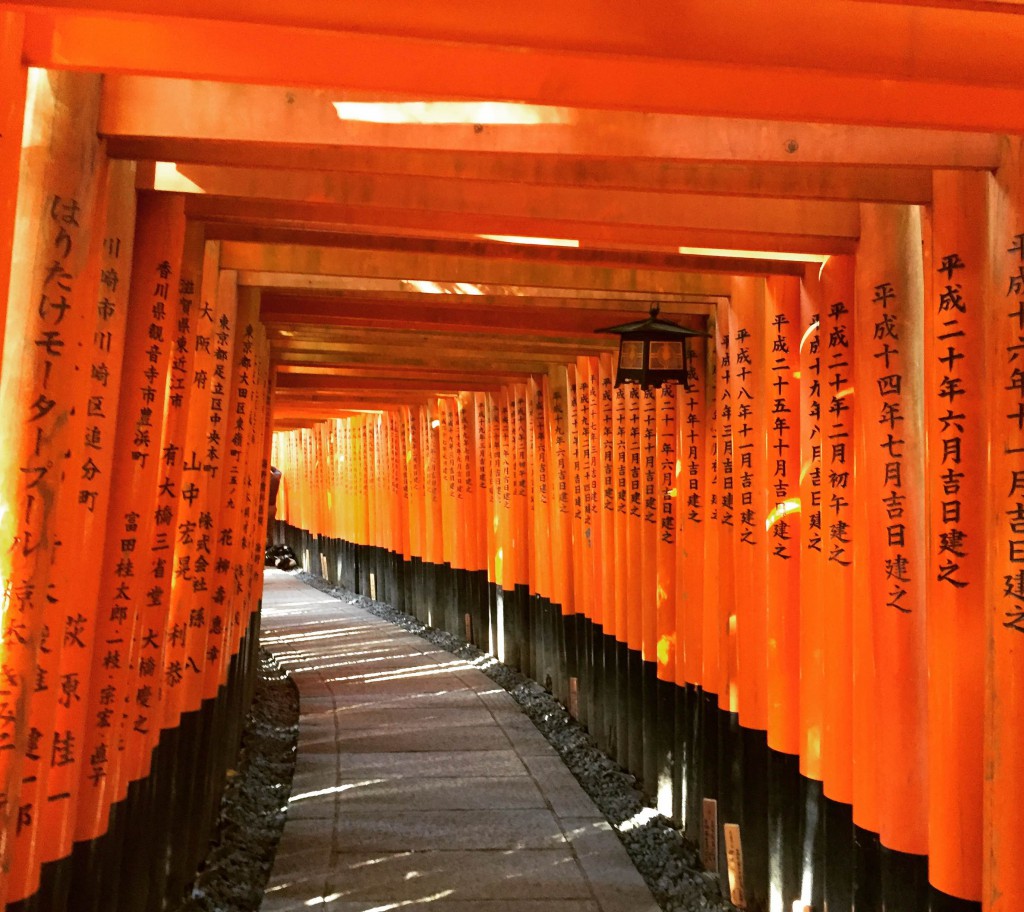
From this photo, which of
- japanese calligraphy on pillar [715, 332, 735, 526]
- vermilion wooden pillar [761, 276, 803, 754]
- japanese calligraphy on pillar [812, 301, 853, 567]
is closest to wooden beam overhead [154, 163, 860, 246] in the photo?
japanese calligraphy on pillar [812, 301, 853, 567]

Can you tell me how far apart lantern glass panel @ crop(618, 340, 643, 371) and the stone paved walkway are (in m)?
3.41

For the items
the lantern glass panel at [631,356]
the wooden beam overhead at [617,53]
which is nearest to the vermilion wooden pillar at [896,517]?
the wooden beam overhead at [617,53]

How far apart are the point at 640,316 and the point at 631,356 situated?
2.38 metres

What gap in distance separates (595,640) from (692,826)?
299cm

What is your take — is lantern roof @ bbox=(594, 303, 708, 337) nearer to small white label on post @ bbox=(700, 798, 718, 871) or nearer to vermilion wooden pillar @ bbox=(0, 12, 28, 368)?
small white label on post @ bbox=(700, 798, 718, 871)

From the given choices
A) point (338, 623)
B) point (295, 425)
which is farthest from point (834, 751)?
point (295, 425)

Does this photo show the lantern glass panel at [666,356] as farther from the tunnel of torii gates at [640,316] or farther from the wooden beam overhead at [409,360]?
the wooden beam overhead at [409,360]

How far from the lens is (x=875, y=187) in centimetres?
444

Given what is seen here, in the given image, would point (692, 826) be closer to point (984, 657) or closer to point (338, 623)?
point (984, 657)

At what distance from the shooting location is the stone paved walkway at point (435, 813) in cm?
689

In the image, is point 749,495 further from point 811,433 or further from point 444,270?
point 444,270

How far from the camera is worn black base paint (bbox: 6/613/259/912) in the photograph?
4500mm

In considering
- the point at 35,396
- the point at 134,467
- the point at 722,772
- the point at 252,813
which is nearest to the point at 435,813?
the point at 252,813

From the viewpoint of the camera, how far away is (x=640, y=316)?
8.97m
